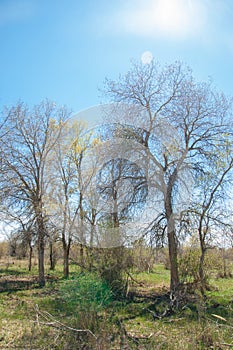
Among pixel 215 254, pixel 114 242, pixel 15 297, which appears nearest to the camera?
pixel 114 242

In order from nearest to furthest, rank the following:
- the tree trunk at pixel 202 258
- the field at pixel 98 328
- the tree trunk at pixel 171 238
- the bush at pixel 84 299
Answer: the field at pixel 98 328 → the bush at pixel 84 299 → the tree trunk at pixel 202 258 → the tree trunk at pixel 171 238

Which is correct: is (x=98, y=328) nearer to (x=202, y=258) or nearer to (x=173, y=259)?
(x=173, y=259)

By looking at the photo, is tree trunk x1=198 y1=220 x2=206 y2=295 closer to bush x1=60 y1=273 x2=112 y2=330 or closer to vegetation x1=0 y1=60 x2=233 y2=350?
vegetation x1=0 y1=60 x2=233 y2=350

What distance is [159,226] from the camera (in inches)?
441

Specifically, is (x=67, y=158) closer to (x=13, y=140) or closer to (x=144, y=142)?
(x=13, y=140)

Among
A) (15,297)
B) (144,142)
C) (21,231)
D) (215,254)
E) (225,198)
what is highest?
(144,142)

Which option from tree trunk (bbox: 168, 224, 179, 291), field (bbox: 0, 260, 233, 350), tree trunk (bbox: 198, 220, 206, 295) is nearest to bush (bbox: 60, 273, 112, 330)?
field (bbox: 0, 260, 233, 350)

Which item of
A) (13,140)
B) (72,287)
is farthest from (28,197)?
(72,287)

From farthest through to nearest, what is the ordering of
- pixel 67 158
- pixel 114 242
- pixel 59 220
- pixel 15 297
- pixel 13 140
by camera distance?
pixel 67 158
pixel 59 220
pixel 13 140
pixel 15 297
pixel 114 242

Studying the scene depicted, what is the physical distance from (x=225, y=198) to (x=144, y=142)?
3.55 m

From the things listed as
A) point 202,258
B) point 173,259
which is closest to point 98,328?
point 173,259

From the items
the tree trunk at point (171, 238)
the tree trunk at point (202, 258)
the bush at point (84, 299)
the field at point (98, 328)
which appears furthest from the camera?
the tree trunk at point (171, 238)

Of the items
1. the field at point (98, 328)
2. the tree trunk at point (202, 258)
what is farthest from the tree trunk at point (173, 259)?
the field at point (98, 328)

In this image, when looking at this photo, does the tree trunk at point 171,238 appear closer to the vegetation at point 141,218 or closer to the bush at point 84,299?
the vegetation at point 141,218
